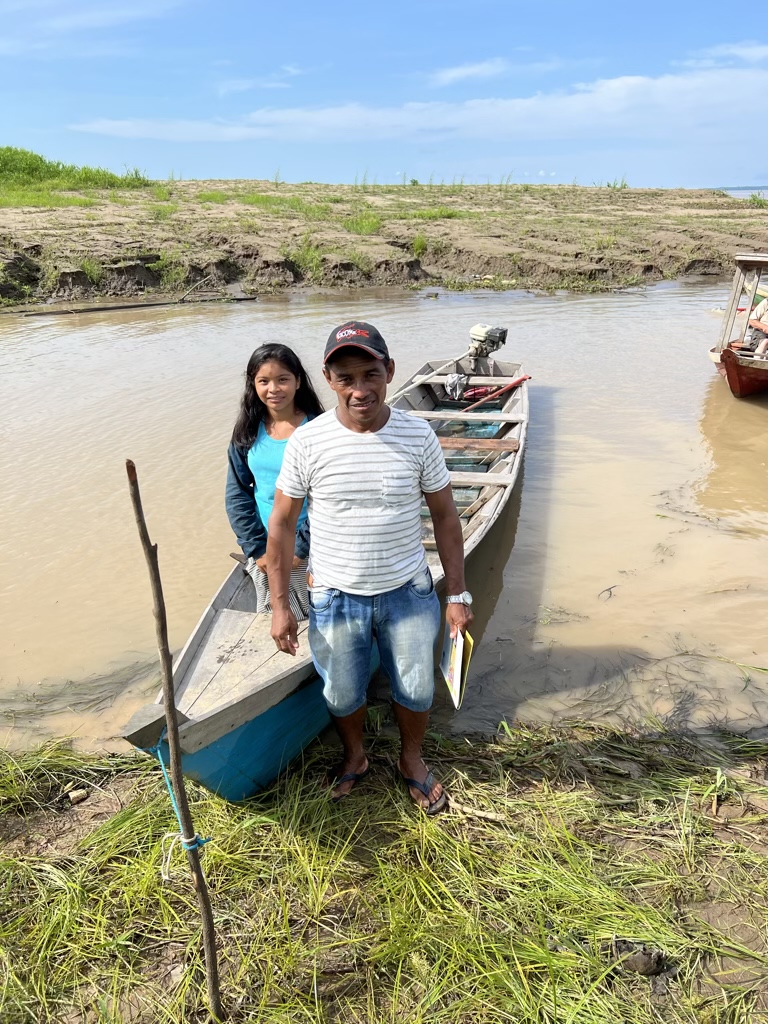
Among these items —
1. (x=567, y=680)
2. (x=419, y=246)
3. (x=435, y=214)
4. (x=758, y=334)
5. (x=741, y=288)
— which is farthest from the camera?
(x=435, y=214)

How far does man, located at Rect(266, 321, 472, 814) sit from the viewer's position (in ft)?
7.50

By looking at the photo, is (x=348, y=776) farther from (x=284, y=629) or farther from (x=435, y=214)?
(x=435, y=214)

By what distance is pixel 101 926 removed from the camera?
2.38 meters

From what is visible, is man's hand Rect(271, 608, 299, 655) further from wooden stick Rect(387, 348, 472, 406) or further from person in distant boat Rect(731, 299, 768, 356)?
person in distant boat Rect(731, 299, 768, 356)

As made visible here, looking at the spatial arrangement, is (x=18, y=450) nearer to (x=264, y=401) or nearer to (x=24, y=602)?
(x=24, y=602)

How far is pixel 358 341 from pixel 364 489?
47 cm

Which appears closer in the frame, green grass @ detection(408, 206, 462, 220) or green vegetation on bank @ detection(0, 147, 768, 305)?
green vegetation on bank @ detection(0, 147, 768, 305)

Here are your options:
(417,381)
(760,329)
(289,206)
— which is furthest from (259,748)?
(289,206)

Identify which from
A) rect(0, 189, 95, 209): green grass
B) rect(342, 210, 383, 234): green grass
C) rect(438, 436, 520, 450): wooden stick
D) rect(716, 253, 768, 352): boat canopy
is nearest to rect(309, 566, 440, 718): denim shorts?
rect(438, 436, 520, 450): wooden stick

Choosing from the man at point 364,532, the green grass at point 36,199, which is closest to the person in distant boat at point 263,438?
the man at point 364,532

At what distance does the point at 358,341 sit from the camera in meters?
2.18

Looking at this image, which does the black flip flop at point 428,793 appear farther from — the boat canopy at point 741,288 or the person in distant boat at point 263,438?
the boat canopy at point 741,288

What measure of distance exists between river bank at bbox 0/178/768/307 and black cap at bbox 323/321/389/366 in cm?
1562

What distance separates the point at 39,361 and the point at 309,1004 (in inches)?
422
